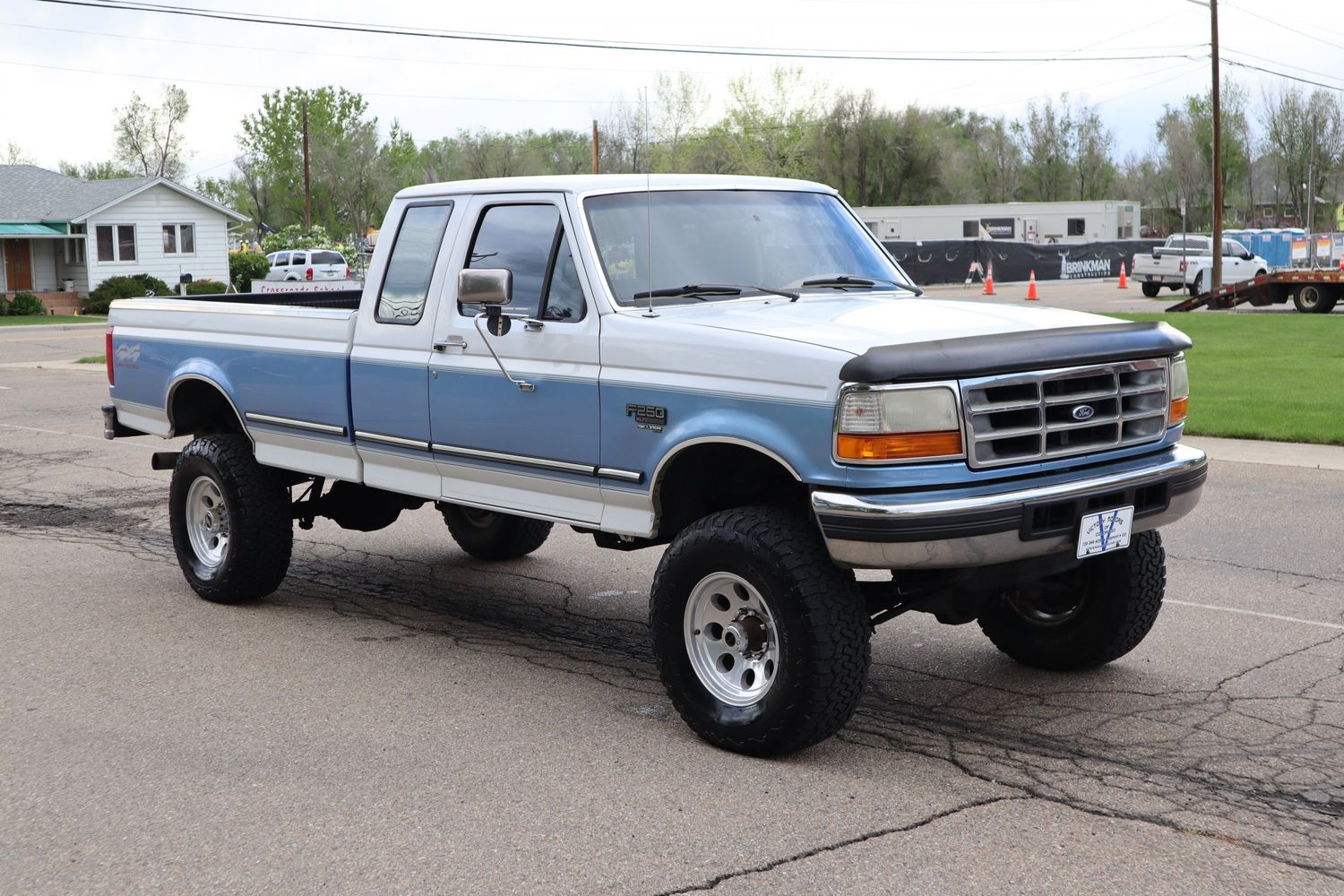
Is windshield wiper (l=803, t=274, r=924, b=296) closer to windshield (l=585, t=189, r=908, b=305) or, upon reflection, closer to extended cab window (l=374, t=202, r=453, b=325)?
windshield (l=585, t=189, r=908, b=305)

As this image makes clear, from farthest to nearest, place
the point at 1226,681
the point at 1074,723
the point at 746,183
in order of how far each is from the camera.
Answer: the point at 746,183, the point at 1226,681, the point at 1074,723

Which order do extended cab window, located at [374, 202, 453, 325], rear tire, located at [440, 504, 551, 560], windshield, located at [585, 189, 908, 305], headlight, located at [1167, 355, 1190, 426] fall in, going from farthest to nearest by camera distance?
rear tire, located at [440, 504, 551, 560], extended cab window, located at [374, 202, 453, 325], windshield, located at [585, 189, 908, 305], headlight, located at [1167, 355, 1190, 426]

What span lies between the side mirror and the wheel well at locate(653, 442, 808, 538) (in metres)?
0.98

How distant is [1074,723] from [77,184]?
56031 millimetres

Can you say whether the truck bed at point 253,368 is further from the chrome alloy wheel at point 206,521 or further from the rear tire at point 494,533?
the rear tire at point 494,533

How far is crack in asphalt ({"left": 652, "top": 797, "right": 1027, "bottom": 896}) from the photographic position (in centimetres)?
407

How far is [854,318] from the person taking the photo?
5418 millimetres

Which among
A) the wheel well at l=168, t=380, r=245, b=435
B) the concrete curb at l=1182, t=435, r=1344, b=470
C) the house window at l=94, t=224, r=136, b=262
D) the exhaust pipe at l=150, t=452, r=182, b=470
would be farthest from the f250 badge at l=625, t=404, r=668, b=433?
the house window at l=94, t=224, r=136, b=262

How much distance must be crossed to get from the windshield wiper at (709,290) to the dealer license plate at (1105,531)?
1.58 metres

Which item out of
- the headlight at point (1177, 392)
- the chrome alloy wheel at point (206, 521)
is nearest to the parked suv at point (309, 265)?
the chrome alloy wheel at point (206, 521)

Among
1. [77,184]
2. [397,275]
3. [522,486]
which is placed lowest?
[522,486]

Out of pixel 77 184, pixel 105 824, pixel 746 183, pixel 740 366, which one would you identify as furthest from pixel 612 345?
pixel 77 184

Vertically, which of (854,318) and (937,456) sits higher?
(854,318)

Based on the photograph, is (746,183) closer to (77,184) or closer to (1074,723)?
(1074,723)
